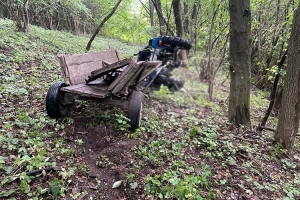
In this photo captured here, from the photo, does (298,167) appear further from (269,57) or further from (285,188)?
(269,57)

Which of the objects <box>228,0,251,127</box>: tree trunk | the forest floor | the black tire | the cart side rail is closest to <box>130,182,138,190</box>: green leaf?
the forest floor

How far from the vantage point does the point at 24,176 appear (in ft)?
8.10

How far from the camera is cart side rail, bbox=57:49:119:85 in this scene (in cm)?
385

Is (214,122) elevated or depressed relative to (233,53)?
depressed

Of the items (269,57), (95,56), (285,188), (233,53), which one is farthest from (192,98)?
(269,57)

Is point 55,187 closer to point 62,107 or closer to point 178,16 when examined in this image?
point 62,107

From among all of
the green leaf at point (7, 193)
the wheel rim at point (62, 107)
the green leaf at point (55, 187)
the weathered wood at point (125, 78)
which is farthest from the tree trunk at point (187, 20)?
the green leaf at point (7, 193)

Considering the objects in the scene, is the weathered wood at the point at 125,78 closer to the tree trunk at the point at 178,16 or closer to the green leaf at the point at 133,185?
the green leaf at the point at 133,185

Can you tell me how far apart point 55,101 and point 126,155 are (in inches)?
53.0

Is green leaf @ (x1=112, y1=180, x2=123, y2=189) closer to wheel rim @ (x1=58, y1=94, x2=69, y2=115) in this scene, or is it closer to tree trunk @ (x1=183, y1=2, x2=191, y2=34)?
wheel rim @ (x1=58, y1=94, x2=69, y2=115)

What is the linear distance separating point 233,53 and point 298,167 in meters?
2.23

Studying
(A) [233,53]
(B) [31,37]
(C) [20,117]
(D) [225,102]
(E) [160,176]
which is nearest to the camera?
(E) [160,176]

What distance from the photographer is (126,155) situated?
3.29m

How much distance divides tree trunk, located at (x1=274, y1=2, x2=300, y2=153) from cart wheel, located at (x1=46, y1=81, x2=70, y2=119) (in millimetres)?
3657
